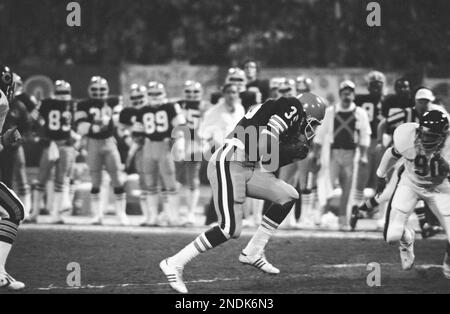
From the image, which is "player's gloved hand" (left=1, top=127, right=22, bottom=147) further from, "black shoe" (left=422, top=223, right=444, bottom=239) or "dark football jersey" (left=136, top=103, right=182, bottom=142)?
"black shoe" (left=422, top=223, right=444, bottom=239)

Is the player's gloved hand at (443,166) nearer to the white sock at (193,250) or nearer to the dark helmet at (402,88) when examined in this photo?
the white sock at (193,250)

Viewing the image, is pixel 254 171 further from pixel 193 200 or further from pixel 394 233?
pixel 193 200

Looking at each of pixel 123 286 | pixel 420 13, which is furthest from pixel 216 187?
pixel 420 13

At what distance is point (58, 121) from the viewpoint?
33.7 feet

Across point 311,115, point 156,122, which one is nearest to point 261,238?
point 311,115

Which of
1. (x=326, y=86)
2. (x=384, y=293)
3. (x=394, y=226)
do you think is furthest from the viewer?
(x=326, y=86)

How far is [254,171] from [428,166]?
4.71 ft

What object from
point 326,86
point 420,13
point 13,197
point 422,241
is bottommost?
point 422,241

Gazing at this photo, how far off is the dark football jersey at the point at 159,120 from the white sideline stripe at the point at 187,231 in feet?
Result: 3.58

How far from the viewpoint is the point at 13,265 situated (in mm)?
7305

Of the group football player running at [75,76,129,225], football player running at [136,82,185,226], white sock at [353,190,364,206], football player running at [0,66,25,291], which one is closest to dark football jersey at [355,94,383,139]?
white sock at [353,190,364,206]

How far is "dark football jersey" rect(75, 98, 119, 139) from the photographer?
1017 cm

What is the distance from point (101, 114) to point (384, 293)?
5125 millimetres

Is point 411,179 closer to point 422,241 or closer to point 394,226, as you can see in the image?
point 394,226
